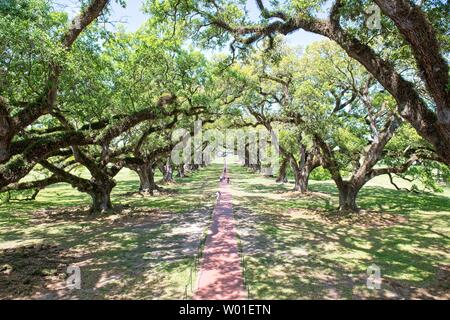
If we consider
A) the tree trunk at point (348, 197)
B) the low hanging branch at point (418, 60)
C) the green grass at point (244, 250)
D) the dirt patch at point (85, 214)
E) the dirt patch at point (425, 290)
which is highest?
the low hanging branch at point (418, 60)

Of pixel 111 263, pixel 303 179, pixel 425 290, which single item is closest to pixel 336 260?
pixel 425 290

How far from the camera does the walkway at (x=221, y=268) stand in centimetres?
727

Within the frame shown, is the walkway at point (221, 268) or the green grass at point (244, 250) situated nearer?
the walkway at point (221, 268)

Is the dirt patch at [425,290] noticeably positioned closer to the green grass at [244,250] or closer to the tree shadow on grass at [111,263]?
the green grass at [244,250]

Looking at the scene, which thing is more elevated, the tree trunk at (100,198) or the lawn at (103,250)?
the tree trunk at (100,198)

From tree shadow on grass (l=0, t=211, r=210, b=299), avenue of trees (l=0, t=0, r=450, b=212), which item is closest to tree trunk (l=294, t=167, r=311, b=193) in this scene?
avenue of trees (l=0, t=0, r=450, b=212)

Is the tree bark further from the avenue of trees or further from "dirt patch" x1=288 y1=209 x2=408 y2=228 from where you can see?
"dirt patch" x1=288 y1=209 x2=408 y2=228

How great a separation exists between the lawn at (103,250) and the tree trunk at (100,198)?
2.27 ft

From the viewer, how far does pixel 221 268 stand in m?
8.93

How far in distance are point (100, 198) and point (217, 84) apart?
37.9 ft

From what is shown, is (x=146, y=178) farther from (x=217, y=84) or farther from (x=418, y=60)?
(x=418, y=60)

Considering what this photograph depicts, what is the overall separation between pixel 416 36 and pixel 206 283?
666cm

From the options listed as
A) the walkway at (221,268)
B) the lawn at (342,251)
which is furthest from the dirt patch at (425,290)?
the walkway at (221,268)
